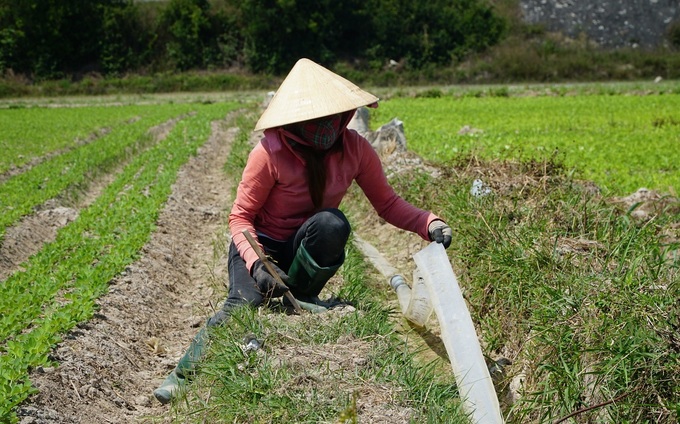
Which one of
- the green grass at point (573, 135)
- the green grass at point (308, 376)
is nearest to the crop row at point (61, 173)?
the green grass at point (308, 376)

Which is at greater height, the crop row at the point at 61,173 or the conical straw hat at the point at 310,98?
the conical straw hat at the point at 310,98

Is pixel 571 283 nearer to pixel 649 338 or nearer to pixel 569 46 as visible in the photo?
pixel 649 338

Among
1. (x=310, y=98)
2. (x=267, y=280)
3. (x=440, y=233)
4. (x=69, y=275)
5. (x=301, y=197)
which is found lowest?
(x=69, y=275)

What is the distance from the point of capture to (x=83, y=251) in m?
6.03

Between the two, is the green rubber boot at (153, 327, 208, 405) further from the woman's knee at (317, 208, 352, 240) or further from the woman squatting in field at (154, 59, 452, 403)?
the woman's knee at (317, 208, 352, 240)

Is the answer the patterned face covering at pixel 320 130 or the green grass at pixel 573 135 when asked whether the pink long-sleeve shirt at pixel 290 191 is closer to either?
the patterned face covering at pixel 320 130

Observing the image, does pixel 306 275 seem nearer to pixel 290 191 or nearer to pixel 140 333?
pixel 290 191

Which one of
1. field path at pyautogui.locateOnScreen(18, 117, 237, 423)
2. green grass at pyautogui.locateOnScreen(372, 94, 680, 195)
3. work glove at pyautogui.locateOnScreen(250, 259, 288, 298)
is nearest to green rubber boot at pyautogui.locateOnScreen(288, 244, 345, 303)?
work glove at pyautogui.locateOnScreen(250, 259, 288, 298)

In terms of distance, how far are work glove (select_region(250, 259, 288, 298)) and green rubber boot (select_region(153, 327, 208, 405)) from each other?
409 millimetres

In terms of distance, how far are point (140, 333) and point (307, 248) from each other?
5.12 ft

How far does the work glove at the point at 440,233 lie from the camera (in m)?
3.84

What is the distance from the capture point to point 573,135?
12695mm

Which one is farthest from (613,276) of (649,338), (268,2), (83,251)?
(268,2)

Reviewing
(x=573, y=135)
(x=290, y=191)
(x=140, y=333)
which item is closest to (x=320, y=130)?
(x=290, y=191)
